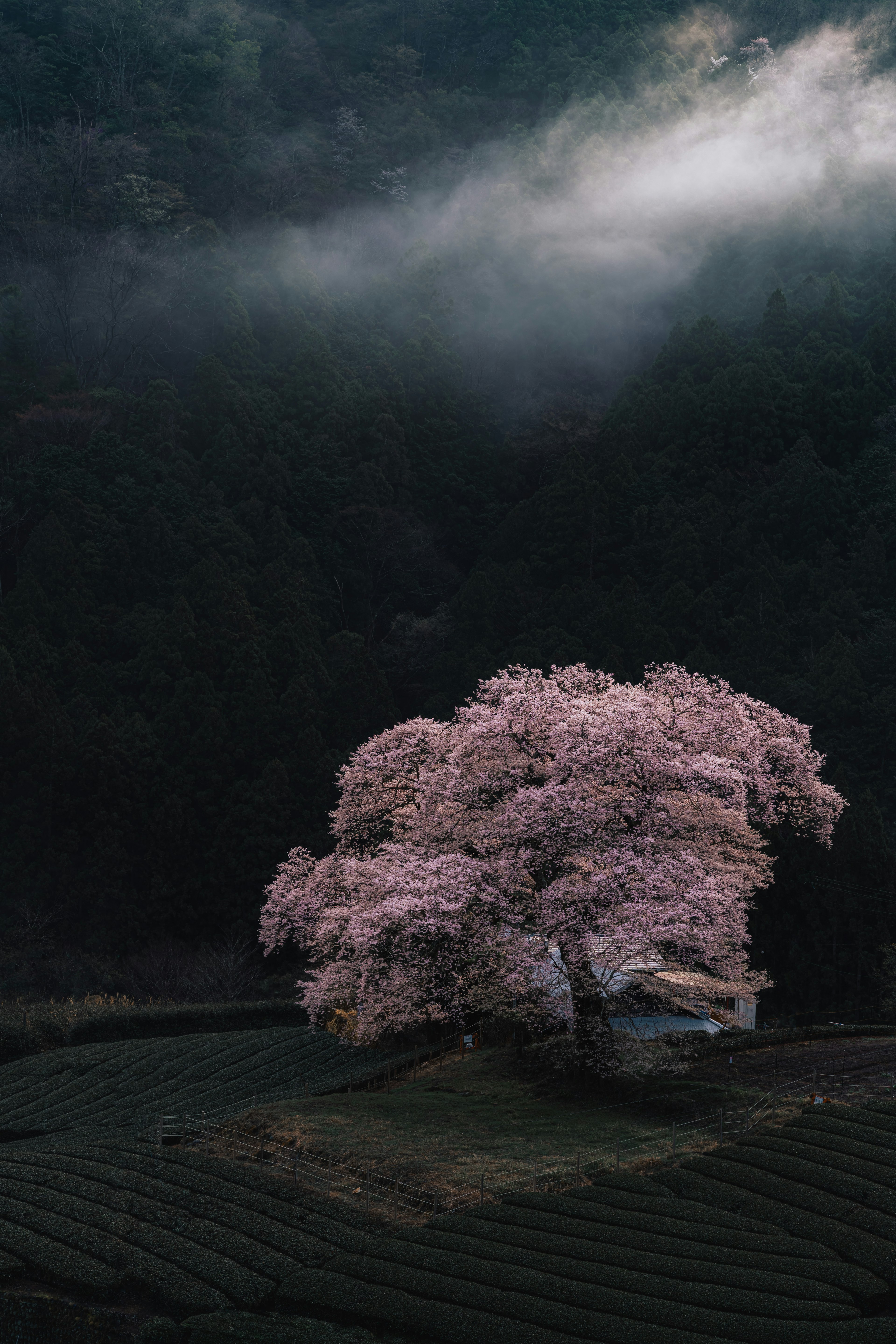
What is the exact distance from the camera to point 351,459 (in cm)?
9456

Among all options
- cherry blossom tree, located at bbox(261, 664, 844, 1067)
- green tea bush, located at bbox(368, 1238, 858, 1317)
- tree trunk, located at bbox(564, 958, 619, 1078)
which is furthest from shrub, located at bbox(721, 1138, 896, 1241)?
cherry blossom tree, located at bbox(261, 664, 844, 1067)

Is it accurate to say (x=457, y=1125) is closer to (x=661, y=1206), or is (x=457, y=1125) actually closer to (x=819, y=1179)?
(x=661, y=1206)

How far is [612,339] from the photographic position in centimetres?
11088

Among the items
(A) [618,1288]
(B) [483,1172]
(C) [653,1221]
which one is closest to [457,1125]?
(B) [483,1172]

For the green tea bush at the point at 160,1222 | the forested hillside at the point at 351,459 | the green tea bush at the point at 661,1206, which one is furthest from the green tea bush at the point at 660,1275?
the forested hillside at the point at 351,459

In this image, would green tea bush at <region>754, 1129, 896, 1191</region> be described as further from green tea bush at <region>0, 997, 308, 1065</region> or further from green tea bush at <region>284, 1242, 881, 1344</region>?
green tea bush at <region>0, 997, 308, 1065</region>

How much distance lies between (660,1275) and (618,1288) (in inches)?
33.3

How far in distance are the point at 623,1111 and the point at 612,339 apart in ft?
298

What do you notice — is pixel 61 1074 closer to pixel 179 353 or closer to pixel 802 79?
pixel 179 353

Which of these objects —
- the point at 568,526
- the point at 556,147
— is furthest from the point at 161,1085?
the point at 556,147

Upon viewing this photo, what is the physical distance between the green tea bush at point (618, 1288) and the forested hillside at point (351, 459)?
3215cm

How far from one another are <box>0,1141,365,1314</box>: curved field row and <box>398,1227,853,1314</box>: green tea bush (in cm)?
280

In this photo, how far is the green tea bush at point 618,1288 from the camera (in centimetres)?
2069

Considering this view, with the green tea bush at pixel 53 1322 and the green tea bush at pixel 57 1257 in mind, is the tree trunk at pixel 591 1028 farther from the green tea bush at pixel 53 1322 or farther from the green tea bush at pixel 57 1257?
the green tea bush at pixel 53 1322
